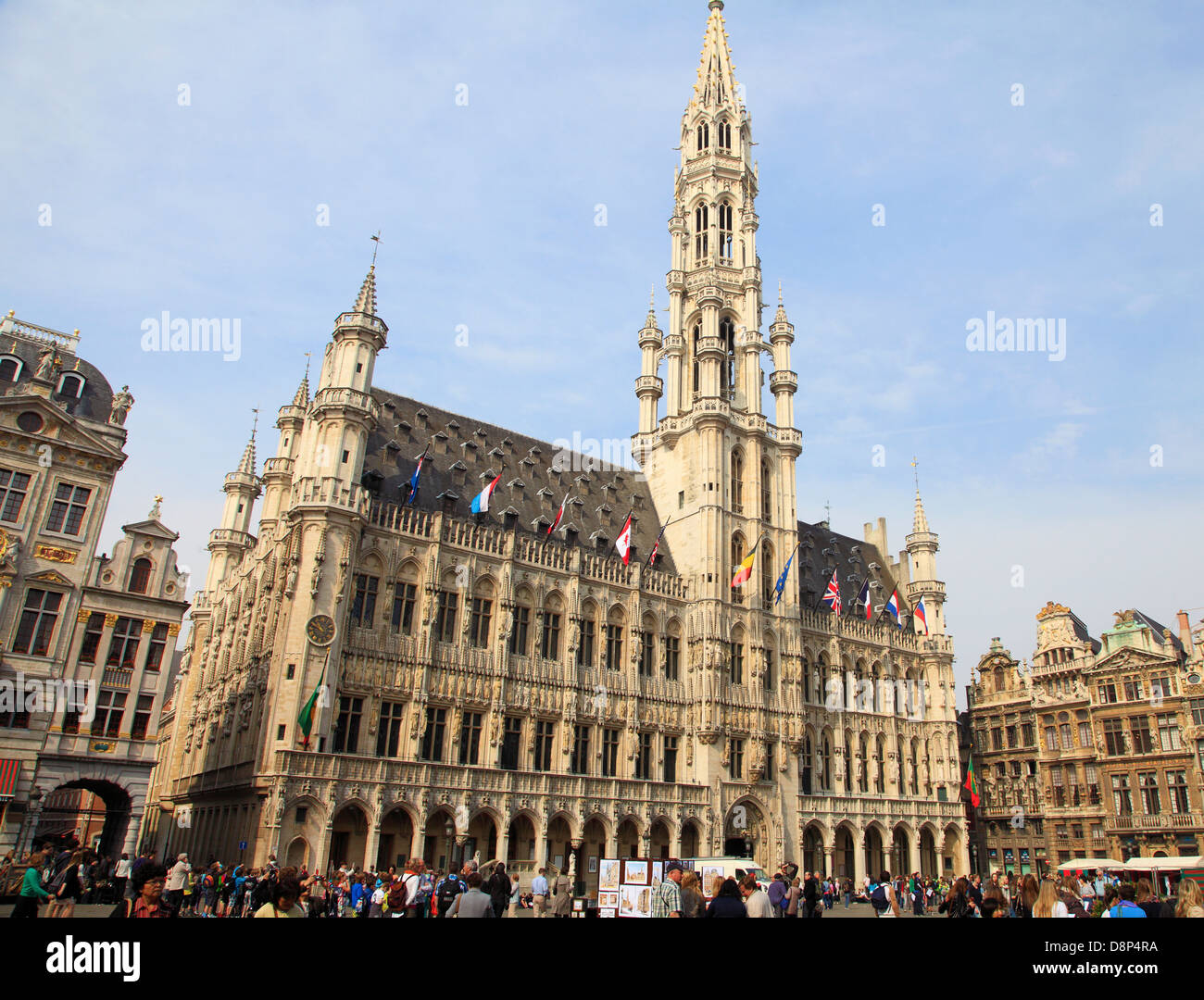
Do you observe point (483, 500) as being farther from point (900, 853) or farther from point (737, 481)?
point (900, 853)

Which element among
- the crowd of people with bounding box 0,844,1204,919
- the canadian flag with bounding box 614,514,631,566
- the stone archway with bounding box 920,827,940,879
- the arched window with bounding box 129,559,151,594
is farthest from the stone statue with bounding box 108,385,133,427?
the stone archway with bounding box 920,827,940,879

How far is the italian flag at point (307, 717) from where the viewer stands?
106 ft

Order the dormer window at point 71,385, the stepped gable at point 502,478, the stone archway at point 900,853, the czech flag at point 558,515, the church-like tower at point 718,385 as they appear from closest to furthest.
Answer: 1. the dormer window at point 71,385
2. the czech flag at point 558,515
3. the stepped gable at point 502,478
4. the church-like tower at point 718,385
5. the stone archway at point 900,853

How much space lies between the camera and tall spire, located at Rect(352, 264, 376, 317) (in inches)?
1590

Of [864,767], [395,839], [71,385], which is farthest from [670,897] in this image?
[864,767]

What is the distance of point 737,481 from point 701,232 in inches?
784

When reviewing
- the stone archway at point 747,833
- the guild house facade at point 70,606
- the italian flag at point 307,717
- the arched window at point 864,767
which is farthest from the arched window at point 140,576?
the arched window at point 864,767

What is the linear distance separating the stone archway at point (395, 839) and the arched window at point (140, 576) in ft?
46.6

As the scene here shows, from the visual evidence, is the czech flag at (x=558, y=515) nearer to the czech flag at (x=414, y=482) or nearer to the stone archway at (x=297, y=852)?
the czech flag at (x=414, y=482)

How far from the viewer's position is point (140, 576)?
118 ft
